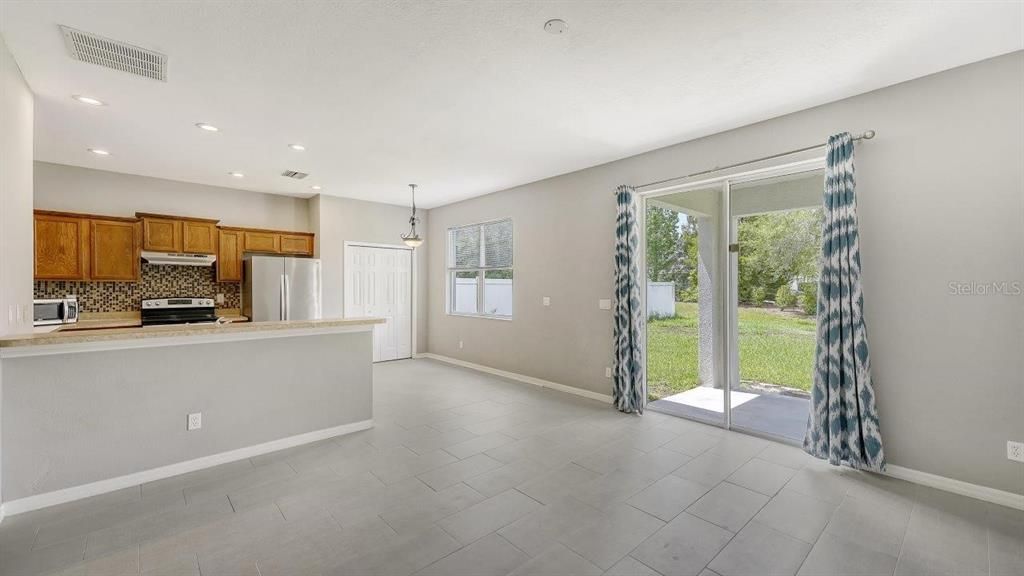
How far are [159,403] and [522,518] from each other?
2.63 meters

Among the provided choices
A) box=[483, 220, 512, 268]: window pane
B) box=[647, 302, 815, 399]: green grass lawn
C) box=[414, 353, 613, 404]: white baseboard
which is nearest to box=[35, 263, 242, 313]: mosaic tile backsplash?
box=[414, 353, 613, 404]: white baseboard

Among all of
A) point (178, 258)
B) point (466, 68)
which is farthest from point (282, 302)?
point (466, 68)

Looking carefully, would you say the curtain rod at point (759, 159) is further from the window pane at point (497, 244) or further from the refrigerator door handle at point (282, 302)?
the refrigerator door handle at point (282, 302)

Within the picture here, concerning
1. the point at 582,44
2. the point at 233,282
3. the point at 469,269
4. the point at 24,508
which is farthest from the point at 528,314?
the point at 24,508

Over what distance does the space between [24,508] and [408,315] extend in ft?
17.2

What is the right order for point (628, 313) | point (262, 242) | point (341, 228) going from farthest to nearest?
point (341, 228) < point (262, 242) < point (628, 313)

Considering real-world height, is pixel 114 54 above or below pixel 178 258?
above

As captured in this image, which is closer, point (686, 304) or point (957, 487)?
point (957, 487)

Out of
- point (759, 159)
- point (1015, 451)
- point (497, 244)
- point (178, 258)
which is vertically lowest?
point (1015, 451)

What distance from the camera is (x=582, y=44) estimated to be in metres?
2.49

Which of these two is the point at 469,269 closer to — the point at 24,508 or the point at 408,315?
the point at 408,315

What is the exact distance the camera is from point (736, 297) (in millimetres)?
3945

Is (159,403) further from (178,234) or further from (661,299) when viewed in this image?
(661,299)

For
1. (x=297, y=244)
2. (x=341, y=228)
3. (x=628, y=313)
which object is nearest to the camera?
(x=628, y=313)
